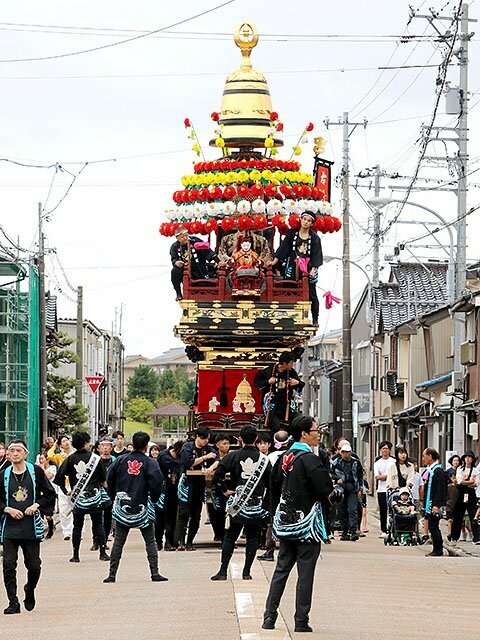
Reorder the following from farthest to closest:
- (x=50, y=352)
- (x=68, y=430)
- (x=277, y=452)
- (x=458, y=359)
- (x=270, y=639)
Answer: (x=68, y=430), (x=50, y=352), (x=458, y=359), (x=277, y=452), (x=270, y=639)

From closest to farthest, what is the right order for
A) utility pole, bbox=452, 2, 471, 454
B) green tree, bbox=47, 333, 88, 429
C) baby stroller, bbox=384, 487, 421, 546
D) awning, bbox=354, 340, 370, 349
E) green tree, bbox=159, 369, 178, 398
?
baby stroller, bbox=384, 487, 421, 546 < utility pole, bbox=452, 2, 471, 454 < green tree, bbox=47, 333, 88, 429 < awning, bbox=354, 340, 370, 349 < green tree, bbox=159, 369, 178, 398

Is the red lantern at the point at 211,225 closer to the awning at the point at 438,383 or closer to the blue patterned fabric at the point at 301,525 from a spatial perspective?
the blue patterned fabric at the point at 301,525

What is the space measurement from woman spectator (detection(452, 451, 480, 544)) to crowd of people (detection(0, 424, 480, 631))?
0.9 inches

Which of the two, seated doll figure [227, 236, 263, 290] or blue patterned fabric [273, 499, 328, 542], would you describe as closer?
blue patterned fabric [273, 499, 328, 542]

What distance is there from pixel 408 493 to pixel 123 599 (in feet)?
32.1

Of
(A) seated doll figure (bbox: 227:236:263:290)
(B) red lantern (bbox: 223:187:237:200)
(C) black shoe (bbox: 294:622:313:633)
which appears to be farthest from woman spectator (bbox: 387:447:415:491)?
(C) black shoe (bbox: 294:622:313:633)

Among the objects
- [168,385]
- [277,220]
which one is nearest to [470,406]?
[277,220]

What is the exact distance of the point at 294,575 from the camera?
54.1ft

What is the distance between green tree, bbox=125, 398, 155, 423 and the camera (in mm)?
107125

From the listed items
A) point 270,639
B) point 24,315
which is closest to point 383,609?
point 270,639

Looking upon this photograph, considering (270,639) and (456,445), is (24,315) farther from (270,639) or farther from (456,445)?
(270,639)

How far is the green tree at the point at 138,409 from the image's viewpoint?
107 meters

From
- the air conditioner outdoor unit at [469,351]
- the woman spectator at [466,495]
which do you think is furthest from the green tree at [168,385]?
the woman spectator at [466,495]

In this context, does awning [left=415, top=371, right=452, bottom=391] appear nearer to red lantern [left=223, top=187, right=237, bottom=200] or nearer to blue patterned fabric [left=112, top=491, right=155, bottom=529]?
red lantern [left=223, top=187, right=237, bottom=200]
